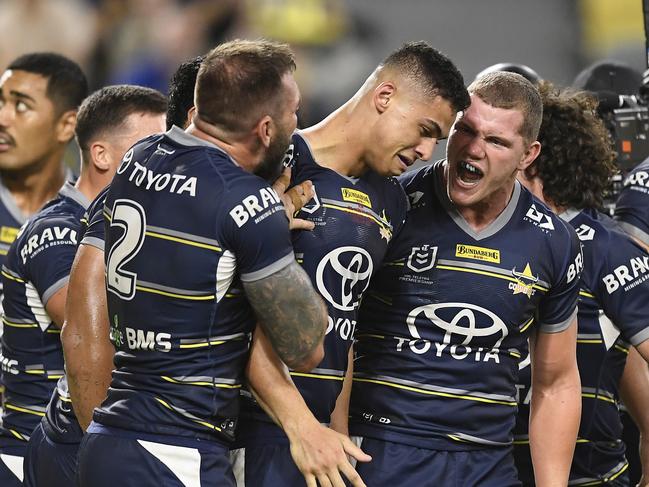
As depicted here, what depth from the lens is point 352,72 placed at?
424 inches

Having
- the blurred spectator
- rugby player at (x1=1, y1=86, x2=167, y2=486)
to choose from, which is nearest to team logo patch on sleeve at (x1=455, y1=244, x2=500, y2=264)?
rugby player at (x1=1, y1=86, x2=167, y2=486)

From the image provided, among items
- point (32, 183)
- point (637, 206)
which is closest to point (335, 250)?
point (637, 206)

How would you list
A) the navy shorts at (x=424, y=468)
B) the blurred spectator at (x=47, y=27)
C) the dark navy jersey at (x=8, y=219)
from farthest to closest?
1. the blurred spectator at (x=47, y=27)
2. the dark navy jersey at (x=8, y=219)
3. the navy shorts at (x=424, y=468)

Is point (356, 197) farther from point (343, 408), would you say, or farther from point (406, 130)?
point (343, 408)

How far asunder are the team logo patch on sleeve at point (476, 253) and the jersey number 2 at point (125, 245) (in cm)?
130

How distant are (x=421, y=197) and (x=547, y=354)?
0.74m

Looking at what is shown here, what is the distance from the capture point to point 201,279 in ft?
10.6

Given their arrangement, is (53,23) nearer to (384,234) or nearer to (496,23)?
(496,23)

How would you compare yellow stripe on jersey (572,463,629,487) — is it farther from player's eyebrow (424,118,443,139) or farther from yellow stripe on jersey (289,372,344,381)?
player's eyebrow (424,118,443,139)

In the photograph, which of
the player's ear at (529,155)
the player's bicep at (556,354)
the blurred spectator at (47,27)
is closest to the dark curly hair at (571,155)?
the player's ear at (529,155)

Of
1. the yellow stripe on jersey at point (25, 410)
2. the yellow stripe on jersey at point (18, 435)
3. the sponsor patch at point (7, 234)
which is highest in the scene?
the sponsor patch at point (7, 234)

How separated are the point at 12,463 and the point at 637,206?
2.83 m

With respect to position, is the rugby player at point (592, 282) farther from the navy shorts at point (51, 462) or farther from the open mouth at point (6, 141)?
the open mouth at point (6, 141)

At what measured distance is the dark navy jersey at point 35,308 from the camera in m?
4.34
